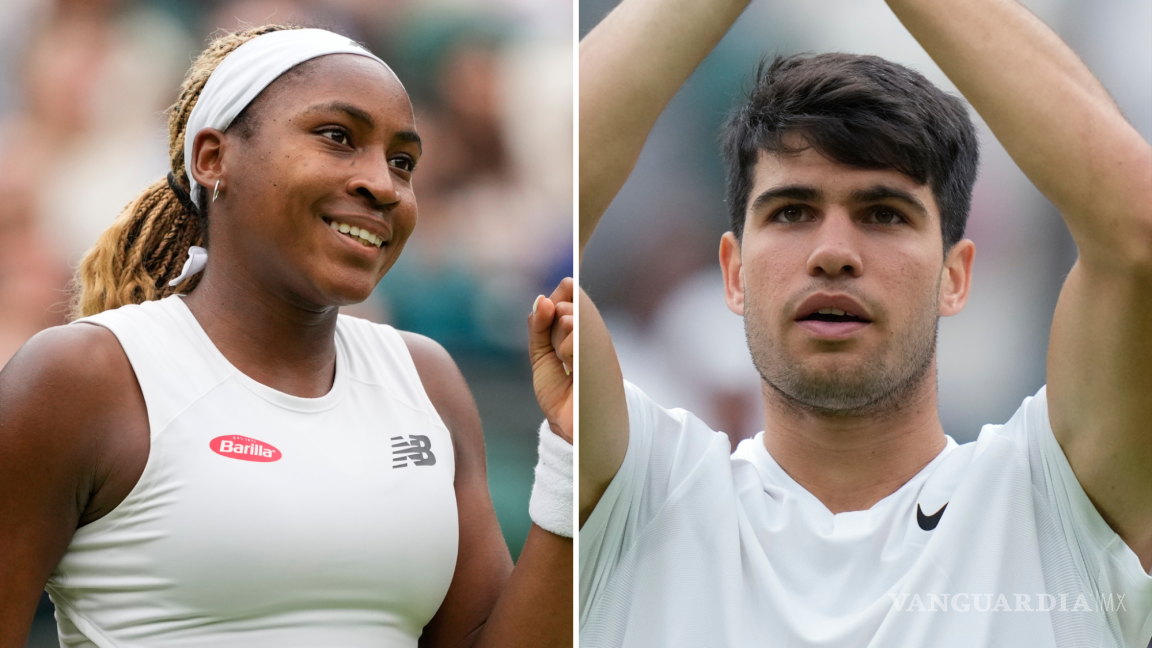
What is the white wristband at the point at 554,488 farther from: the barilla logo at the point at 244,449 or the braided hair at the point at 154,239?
the braided hair at the point at 154,239

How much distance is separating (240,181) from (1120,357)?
2.81 feet

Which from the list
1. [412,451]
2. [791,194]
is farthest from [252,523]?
[791,194]

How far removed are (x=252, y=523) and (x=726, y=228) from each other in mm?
597

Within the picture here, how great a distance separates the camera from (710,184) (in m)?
1.08

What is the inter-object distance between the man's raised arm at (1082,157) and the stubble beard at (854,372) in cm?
15

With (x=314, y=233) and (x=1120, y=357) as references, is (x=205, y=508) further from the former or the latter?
(x=1120, y=357)

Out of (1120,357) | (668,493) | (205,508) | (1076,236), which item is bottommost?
(205,508)

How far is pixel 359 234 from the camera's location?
35.4 inches

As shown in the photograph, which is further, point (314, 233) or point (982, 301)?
point (982, 301)

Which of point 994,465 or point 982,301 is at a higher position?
point 982,301

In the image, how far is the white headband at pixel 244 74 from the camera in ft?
2.93

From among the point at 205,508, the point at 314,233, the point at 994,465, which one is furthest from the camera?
the point at 994,465

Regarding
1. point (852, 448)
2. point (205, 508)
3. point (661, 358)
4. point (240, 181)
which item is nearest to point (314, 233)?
point (240, 181)

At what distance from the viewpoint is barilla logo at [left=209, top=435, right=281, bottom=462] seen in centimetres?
80
